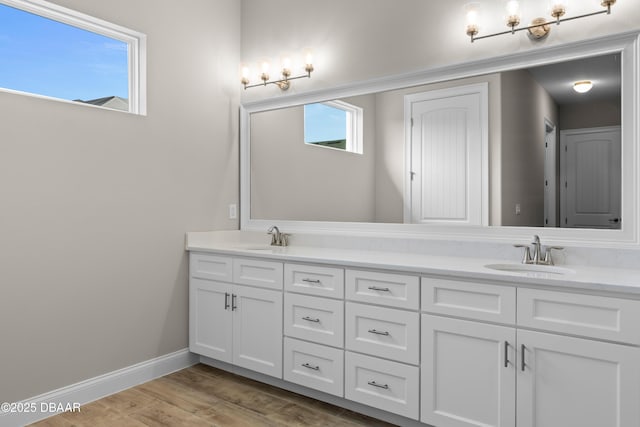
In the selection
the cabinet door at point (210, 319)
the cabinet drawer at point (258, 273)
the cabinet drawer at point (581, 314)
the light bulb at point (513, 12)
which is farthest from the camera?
the cabinet door at point (210, 319)

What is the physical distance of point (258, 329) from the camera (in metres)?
2.71

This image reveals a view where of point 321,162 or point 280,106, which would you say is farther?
point 280,106

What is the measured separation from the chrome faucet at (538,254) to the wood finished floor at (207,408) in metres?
1.12

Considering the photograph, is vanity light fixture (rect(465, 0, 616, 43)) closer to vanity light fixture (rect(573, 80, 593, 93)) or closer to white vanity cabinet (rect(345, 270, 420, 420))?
vanity light fixture (rect(573, 80, 593, 93))

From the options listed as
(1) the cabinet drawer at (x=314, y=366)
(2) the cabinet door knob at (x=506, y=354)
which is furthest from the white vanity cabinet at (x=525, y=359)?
(1) the cabinet drawer at (x=314, y=366)

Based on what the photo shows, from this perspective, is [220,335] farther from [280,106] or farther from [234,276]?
[280,106]

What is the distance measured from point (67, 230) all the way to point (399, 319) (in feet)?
6.03

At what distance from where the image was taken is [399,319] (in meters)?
2.14

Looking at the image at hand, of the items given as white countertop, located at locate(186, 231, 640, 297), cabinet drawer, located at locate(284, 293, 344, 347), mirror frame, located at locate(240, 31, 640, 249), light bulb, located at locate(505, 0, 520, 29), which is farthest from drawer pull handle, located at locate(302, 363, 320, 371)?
light bulb, located at locate(505, 0, 520, 29)

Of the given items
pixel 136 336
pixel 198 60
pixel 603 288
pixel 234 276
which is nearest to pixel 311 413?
pixel 234 276

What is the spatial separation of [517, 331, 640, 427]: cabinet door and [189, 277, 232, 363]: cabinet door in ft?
5.74

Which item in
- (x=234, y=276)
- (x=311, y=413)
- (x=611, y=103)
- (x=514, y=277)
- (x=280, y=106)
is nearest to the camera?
(x=514, y=277)

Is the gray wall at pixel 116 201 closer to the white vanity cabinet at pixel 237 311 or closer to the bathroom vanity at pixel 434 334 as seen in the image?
the white vanity cabinet at pixel 237 311

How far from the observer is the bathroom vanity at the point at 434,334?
65.9 inches
